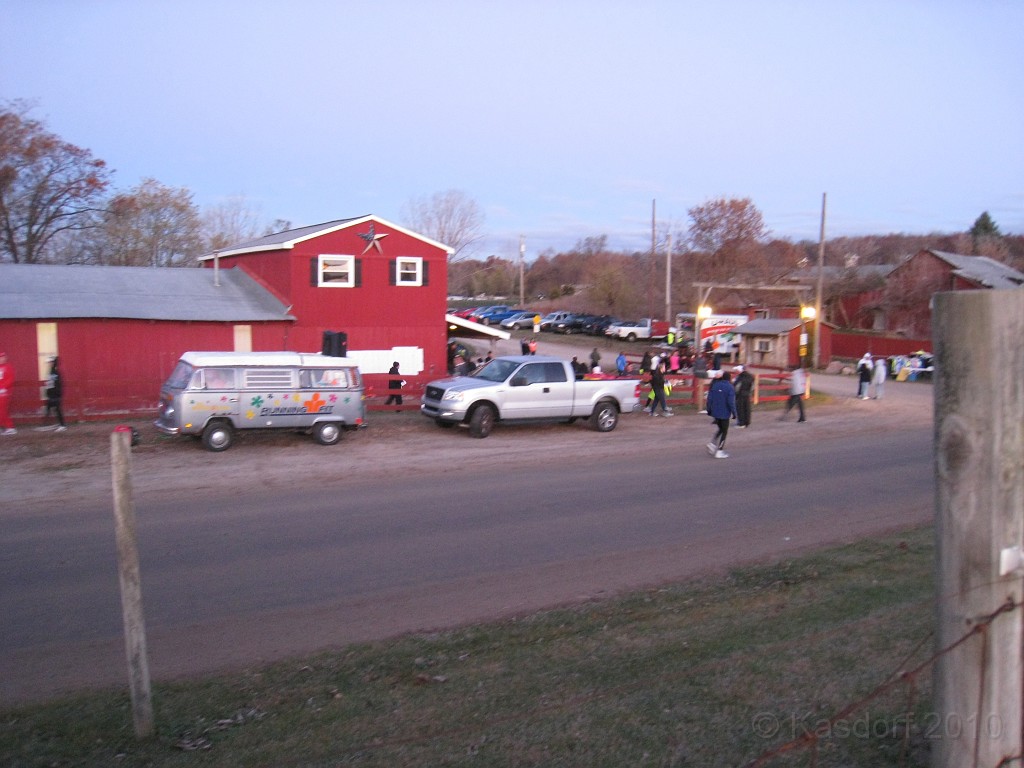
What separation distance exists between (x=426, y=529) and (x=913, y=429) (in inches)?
679

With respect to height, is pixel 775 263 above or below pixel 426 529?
above

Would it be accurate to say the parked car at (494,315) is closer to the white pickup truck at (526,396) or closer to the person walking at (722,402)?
the white pickup truck at (526,396)

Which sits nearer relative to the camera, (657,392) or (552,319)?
(657,392)

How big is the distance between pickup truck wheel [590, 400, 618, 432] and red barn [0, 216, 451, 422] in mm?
11099

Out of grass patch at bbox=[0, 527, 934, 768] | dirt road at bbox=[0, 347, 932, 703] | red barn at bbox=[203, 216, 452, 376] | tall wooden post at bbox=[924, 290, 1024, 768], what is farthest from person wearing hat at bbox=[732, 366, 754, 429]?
tall wooden post at bbox=[924, 290, 1024, 768]

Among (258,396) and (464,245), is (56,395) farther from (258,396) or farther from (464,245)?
(464,245)

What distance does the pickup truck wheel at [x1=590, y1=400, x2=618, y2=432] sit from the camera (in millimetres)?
21859

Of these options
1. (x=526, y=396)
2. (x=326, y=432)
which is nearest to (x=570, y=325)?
(x=526, y=396)

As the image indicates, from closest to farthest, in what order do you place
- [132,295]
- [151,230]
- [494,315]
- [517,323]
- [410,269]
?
[132,295]
[410,269]
[151,230]
[517,323]
[494,315]

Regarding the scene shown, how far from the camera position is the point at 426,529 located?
11.5 m

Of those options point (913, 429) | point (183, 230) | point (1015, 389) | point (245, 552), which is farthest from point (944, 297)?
point (183, 230)

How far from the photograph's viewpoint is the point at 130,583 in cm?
513

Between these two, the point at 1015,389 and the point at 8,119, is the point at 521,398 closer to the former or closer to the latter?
the point at 1015,389

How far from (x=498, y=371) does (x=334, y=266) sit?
10.8 metres
